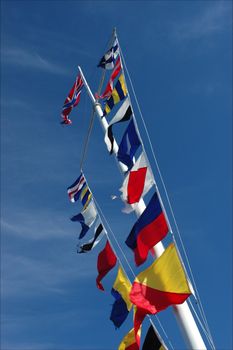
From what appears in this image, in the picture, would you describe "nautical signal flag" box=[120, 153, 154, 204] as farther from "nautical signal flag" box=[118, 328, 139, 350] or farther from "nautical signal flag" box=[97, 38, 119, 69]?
"nautical signal flag" box=[97, 38, 119, 69]

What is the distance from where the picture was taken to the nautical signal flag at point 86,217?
53.5 ft

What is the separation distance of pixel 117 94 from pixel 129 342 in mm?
7145

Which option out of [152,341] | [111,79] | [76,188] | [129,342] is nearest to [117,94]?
[111,79]

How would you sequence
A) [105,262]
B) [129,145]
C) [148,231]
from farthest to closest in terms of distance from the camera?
1. [105,262]
2. [129,145]
3. [148,231]

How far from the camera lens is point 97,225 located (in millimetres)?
15852

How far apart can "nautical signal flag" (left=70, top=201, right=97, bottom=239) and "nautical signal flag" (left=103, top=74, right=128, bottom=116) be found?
3.89 m

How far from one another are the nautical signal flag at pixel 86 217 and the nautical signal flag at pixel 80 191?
361mm

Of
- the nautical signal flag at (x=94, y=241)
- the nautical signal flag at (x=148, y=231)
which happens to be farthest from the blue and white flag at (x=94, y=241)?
the nautical signal flag at (x=148, y=231)

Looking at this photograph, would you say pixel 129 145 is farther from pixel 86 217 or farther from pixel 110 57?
pixel 86 217

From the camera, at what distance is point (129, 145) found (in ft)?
38.0

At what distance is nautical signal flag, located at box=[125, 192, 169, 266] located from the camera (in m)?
10.3

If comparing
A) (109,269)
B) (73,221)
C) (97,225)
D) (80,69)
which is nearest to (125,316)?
(109,269)

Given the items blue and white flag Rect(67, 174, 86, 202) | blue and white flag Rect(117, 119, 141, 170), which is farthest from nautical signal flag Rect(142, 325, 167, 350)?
blue and white flag Rect(67, 174, 86, 202)

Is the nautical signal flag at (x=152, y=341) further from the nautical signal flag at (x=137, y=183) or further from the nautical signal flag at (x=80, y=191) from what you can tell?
the nautical signal flag at (x=80, y=191)
